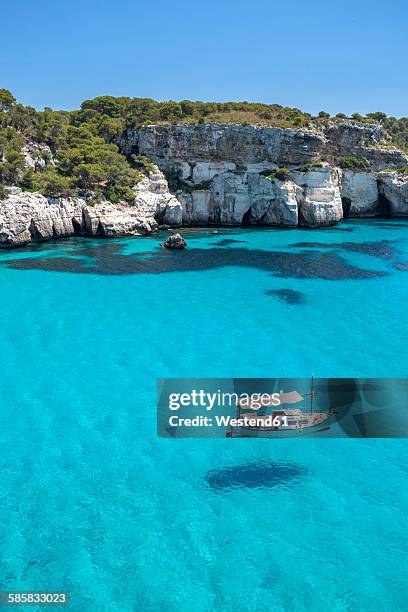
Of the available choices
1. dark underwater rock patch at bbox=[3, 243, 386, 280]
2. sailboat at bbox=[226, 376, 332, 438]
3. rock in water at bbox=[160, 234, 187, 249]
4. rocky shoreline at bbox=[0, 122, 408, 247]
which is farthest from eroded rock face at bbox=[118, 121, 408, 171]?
sailboat at bbox=[226, 376, 332, 438]

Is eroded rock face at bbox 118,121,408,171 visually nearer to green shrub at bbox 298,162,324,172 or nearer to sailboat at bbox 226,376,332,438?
green shrub at bbox 298,162,324,172

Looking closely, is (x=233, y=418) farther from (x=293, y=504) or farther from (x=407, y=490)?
(x=407, y=490)

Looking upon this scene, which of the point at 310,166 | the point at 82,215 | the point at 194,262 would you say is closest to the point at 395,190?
the point at 310,166

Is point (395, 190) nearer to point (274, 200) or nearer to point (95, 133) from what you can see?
point (274, 200)

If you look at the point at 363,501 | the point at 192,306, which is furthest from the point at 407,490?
the point at 192,306

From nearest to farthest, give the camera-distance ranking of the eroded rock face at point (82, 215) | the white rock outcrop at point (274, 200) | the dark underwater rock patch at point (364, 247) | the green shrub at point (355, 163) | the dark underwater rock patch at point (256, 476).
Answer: the dark underwater rock patch at point (256, 476)
the eroded rock face at point (82, 215)
the dark underwater rock patch at point (364, 247)
the white rock outcrop at point (274, 200)
the green shrub at point (355, 163)

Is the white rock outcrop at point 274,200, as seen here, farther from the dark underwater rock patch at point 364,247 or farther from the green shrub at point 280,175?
the dark underwater rock patch at point 364,247

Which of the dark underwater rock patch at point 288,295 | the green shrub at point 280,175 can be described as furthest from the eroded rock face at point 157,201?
the dark underwater rock patch at point 288,295
